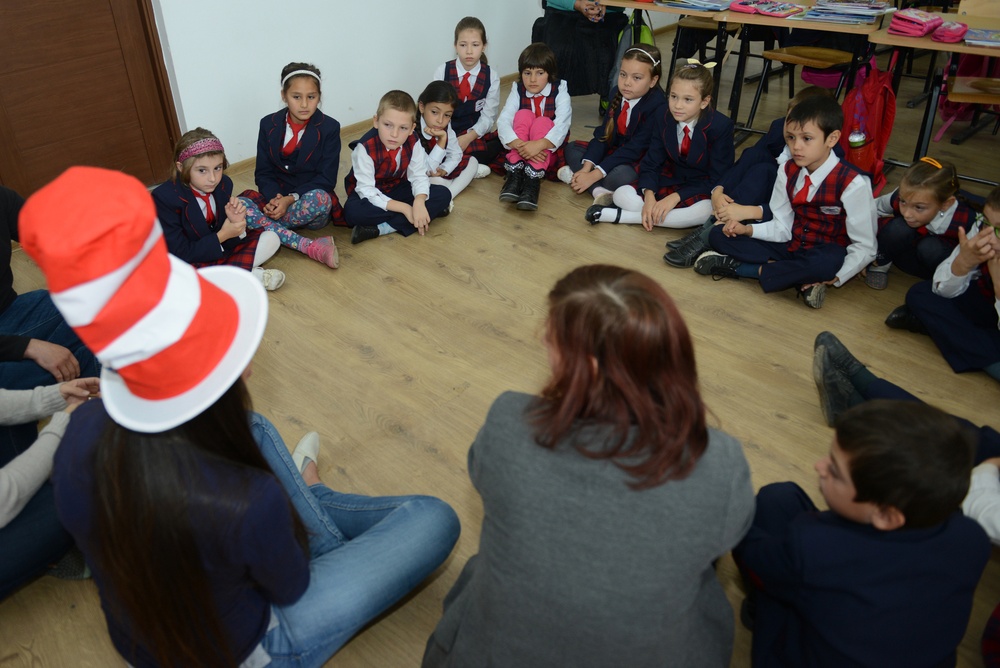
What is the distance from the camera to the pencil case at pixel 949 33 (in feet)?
9.94

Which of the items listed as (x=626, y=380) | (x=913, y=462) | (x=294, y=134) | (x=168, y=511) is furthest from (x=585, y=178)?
(x=168, y=511)

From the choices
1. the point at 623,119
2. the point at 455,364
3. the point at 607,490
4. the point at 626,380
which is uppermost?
the point at 626,380

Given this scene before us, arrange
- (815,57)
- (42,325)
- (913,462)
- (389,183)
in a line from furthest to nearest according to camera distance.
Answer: (815,57), (389,183), (42,325), (913,462)

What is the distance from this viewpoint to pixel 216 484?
3.33 feet

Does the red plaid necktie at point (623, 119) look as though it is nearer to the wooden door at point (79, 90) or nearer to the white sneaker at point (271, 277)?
the white sneaker at point (271, 277)

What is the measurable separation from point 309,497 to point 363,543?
0.50ft

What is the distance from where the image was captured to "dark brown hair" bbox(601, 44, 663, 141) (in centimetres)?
320

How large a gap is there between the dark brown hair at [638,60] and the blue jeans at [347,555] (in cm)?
231

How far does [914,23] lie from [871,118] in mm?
411

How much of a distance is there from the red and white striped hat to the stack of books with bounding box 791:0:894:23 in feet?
10.7

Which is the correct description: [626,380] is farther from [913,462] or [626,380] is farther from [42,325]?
[42,325]

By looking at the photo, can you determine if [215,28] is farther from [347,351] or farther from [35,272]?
[347,351]

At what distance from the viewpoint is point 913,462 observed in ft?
3.71

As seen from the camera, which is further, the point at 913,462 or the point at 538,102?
the point at 538,102
